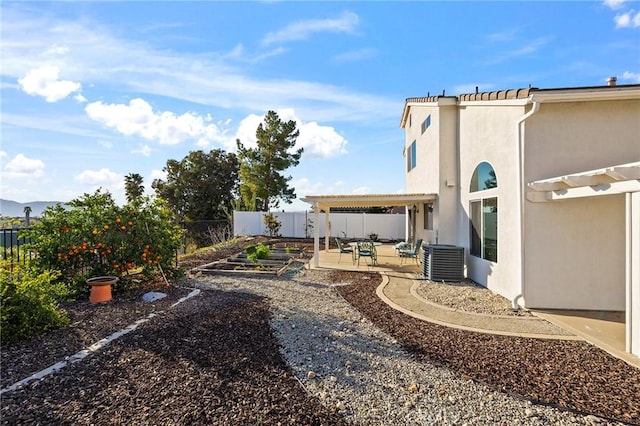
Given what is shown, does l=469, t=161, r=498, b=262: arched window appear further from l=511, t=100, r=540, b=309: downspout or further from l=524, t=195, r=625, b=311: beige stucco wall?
l=524, t=195, r=625, b=311: beige stucco wall

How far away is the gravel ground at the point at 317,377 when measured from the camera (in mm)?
3334

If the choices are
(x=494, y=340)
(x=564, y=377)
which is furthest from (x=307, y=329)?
(x=564, y=377)

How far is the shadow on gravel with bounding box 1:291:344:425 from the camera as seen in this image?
3227 millimetres

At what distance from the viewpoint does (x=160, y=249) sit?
893 cm

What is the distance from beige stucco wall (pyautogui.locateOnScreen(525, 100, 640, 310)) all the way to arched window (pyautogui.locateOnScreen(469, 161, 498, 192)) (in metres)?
1.49

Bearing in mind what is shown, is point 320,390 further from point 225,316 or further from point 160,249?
point 160,249

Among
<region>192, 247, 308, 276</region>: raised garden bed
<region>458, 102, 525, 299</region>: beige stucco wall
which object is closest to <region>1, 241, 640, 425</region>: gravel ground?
<region>458, 102, 525, 299</region>: beige stucco wall

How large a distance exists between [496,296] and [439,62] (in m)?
8.57

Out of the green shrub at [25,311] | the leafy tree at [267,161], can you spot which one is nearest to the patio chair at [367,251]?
the green shrub at [25,311]

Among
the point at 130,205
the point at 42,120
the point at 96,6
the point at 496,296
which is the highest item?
the point at 96,6

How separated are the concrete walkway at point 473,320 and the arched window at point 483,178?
3.52 metres

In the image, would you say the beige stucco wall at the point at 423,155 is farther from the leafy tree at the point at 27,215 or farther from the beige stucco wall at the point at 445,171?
the leafy tree at the point at 27,215

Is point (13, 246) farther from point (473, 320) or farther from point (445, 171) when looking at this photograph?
point (445, 171)

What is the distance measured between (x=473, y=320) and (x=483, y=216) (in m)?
3.80
